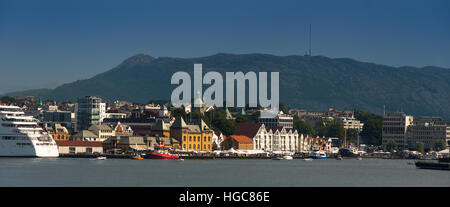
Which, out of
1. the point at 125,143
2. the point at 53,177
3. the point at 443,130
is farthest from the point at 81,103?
the point at 53,177

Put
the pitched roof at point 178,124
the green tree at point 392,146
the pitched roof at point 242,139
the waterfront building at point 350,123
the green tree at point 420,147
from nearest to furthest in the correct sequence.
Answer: the pitched roof at point 178,124 → the pitched roof at point 242,139 → the green tree at point 420,147 → the green tree at point 392,146 → the waterfront building at point 350,123

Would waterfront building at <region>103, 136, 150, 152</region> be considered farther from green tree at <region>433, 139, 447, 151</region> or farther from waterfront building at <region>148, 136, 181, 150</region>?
green tree at <region>433, 139, 447, 151</region>

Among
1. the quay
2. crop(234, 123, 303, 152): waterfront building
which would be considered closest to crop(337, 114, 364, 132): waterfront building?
crop(234, 123, 303, 152): waterfront building

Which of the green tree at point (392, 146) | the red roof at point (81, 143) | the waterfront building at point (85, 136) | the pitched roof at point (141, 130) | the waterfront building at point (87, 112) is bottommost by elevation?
the green tree at point (392, 146)

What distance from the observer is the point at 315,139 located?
508ft

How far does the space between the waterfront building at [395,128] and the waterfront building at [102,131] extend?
183 feet

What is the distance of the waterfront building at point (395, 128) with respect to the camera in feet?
520

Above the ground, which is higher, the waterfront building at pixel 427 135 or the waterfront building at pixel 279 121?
the waterfront building at pixel 279 121

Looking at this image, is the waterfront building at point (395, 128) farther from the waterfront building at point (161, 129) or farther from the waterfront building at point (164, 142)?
the waterfront building at point (164, 142)

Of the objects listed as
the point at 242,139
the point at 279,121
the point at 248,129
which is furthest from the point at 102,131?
the point at 279,121

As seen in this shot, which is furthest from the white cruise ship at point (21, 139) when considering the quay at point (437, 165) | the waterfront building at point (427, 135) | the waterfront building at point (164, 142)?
the waterfront building at point (427, 135)
